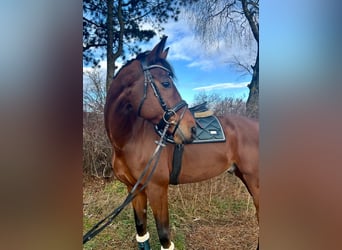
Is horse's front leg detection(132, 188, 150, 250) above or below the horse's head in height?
below

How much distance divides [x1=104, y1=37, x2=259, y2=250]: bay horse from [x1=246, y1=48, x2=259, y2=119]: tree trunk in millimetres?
51

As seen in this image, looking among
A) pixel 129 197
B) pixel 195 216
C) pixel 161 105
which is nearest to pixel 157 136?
pixel 161 105

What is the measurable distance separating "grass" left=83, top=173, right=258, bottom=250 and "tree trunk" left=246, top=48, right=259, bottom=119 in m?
0.32

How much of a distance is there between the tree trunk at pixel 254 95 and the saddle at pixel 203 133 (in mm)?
165

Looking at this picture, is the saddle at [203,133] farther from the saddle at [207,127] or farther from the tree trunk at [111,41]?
the tree trunk at [111,41]

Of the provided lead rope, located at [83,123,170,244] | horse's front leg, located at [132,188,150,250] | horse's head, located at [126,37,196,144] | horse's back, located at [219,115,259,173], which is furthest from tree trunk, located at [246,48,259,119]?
horse's front leg, located at [132,188,150,250]

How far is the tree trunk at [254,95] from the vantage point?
151 cm

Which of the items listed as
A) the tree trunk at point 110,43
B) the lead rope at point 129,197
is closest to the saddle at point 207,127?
the lead rope at point 129,197

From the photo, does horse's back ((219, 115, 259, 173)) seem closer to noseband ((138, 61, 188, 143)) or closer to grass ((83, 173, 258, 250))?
grass ((83, 173, 258, 250))

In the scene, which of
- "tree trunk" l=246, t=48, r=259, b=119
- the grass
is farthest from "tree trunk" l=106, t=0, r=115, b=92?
"tree trunk" l=246, t=48, r=259, b=119

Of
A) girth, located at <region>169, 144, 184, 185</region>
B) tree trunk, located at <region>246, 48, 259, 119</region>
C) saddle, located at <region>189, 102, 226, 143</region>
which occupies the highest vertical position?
tree trunk, located at <region>246, 48, 259, 119</region>

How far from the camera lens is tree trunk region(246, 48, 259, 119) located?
1.51 metres
